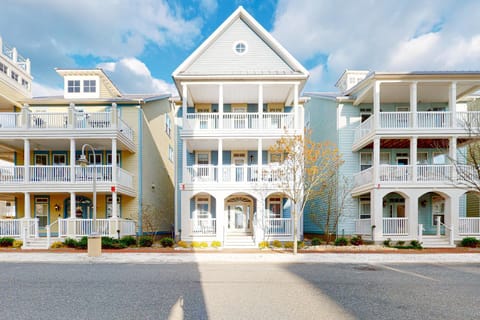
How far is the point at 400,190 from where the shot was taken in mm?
16672

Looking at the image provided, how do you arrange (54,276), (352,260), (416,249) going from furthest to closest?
(416,249) → (352,260) → (54,276)

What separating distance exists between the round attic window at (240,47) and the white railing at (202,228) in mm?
10975

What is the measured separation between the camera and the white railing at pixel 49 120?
17516mm

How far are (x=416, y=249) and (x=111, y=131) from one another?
62.5 feet

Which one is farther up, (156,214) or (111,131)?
(111,131)

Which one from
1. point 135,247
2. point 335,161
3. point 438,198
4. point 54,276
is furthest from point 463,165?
point 54,276

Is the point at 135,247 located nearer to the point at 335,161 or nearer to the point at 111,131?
the point at 111,131

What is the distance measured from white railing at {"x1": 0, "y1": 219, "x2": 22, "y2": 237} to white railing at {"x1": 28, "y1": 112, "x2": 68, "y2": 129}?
19.5ft

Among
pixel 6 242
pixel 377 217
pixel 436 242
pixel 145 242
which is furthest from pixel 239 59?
pixel 6 242

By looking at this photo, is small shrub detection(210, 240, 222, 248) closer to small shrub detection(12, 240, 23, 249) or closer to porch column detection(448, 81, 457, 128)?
small shrub detection(12, 240, 23, 249)

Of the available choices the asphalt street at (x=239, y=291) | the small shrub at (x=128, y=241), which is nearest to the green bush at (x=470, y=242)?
the asphalt street at (x=239, y=291)

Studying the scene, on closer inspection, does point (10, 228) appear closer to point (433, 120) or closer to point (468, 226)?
point (433, 120)

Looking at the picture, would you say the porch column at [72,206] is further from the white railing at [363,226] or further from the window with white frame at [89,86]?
the white railing at [363,226]

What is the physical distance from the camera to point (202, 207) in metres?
19.1
